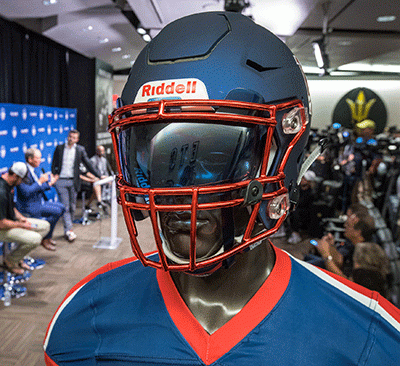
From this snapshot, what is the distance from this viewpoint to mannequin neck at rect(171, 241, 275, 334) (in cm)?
80

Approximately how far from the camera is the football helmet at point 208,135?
2.19 ft

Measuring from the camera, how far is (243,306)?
797 mm

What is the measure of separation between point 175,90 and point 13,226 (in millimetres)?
3177

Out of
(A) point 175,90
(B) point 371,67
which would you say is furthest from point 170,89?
(B) point 371,67

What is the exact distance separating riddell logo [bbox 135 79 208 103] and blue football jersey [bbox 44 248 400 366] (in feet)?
1.43

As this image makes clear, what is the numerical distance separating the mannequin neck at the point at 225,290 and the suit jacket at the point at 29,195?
143 inches

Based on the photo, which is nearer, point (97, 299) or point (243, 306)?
point (243, 306)

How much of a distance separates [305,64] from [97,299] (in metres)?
9.83

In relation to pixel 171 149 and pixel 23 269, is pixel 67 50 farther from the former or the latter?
pixel 171 149

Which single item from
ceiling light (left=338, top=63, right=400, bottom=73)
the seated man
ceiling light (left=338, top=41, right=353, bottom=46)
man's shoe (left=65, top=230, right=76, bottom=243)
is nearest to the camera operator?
man's shoe (left=65, top=230, right=76, bottom=243)

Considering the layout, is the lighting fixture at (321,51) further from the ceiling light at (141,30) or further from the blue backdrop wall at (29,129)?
the blue backdrop wall at (29,129)

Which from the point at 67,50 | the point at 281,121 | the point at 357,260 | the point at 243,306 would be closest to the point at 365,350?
the point at 243,306

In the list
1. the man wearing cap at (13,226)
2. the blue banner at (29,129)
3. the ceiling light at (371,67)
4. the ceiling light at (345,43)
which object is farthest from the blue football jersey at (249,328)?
the ceiling light at (371,67)

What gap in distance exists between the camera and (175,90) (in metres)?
0.68
